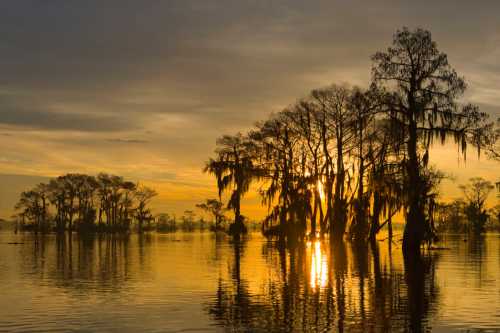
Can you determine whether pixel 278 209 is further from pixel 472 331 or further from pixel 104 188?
pixel 104 188

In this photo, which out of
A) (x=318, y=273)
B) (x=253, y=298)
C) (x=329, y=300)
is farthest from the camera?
(x=318, y=273)

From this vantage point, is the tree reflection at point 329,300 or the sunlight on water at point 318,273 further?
the sunlight on water at point 318,273

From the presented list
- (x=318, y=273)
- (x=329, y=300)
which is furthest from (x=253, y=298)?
(x=318, y=273)

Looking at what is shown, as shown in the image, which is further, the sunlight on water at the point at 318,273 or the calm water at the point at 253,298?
the sunlight on water at the point at 318,273

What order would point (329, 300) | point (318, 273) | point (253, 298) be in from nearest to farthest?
point (329, 300), point (253, 298), point (318, 273)

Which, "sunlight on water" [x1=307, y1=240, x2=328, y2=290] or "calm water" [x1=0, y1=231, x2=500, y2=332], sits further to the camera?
"sunlight on water" [x1=307, y1=240, x2=328, y2=290]

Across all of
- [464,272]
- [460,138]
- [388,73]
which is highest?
[388,73]

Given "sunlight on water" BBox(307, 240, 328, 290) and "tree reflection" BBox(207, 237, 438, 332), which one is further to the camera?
"sunlight on water" BBox(307, 240, 328, 290)

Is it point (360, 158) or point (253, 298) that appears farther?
point (360, 158)

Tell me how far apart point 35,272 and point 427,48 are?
25199 mm

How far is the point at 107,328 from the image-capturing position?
47.8ft

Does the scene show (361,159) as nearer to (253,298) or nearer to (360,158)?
(360,158)

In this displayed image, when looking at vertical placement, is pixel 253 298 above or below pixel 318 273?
above

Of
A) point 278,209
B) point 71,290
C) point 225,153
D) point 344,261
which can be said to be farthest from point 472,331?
point 225,153
